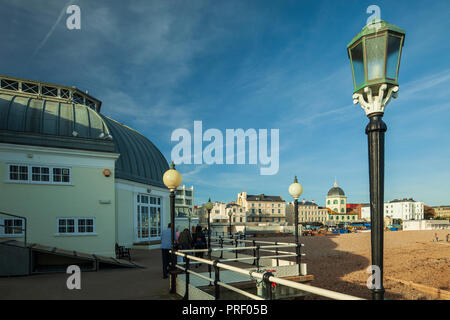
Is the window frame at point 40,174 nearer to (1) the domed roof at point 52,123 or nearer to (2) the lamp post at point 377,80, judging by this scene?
(1) the domed roof at point 52,123

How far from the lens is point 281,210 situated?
11031 centimetres

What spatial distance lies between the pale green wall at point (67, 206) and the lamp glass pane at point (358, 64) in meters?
14.7

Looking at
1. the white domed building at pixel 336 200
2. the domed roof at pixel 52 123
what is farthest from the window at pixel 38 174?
the white domed building at pixel 336 200

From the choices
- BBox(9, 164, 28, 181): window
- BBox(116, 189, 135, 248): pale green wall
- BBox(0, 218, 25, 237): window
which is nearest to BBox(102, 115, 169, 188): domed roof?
BBox(116, 189, 135, 248): pale green wall

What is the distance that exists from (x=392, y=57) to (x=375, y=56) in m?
0.19

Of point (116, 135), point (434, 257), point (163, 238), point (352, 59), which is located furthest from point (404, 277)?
point (116, 135)

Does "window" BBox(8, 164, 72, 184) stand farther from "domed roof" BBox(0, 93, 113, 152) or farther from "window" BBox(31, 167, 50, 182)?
"domed roof" BBox(0, 93, 113, 152)

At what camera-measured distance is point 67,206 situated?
589 inches

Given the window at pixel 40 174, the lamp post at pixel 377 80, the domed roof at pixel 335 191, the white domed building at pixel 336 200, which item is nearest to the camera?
the lamp post at pixel 377 80

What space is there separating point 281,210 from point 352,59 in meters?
110

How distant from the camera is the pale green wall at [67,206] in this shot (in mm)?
14000

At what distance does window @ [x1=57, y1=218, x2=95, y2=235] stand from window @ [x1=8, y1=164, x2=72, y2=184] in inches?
77.2

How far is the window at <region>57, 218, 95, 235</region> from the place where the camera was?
14.9 meters

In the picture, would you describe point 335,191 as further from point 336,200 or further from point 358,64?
point 358,64
